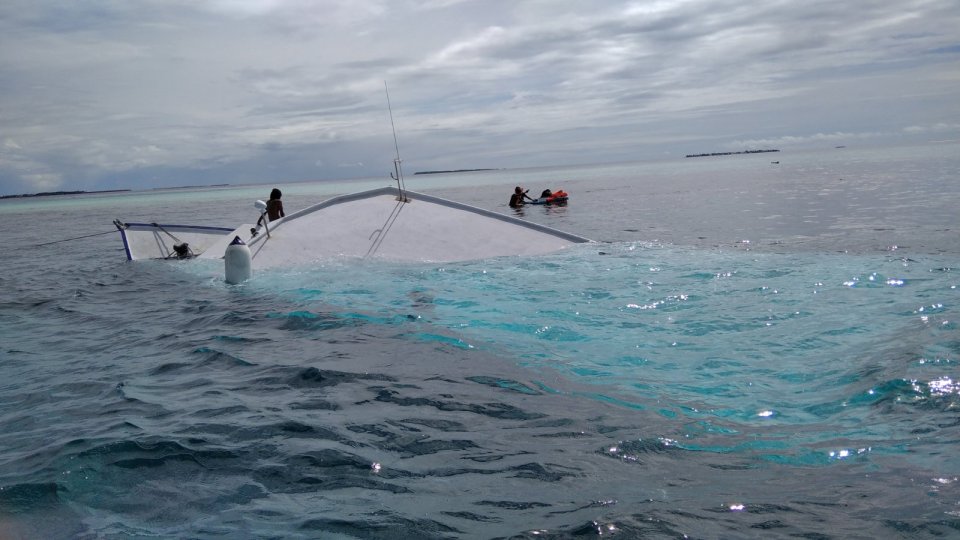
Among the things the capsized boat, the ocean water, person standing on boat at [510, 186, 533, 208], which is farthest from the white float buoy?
person standing on boat at [510, 186, 533, 208]

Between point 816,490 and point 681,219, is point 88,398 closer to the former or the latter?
point 816,490

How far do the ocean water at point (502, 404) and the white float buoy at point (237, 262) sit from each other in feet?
1.09

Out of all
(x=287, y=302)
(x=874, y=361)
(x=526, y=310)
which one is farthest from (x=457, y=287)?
(x=874, y=361)

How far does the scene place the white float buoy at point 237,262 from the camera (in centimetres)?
1245

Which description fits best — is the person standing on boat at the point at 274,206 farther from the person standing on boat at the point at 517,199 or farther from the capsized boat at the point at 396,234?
the person standing on boat at the point at 517,199

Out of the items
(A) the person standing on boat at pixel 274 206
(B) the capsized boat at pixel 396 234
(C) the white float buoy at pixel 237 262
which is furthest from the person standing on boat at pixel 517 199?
(C) the white float buoy at pixel 237 262

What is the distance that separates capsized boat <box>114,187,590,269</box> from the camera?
13.7m

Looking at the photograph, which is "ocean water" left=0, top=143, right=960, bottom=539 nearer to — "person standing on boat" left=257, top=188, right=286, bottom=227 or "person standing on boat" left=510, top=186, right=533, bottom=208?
"person standing on boat" left=257, top=188, right=286, bottom=227

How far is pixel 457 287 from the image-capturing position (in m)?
11.1

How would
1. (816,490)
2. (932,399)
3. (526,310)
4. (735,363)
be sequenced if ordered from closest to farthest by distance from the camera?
(816,490)
(932,399)
(735,363)
(526,310)

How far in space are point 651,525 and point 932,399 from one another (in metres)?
3.13

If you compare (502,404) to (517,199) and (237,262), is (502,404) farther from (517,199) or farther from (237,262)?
(517,199)

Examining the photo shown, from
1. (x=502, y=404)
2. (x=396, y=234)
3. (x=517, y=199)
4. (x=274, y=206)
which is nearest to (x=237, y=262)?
(x=396, y=234)

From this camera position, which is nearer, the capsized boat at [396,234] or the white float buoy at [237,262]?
the white float buoy at [237,262]
